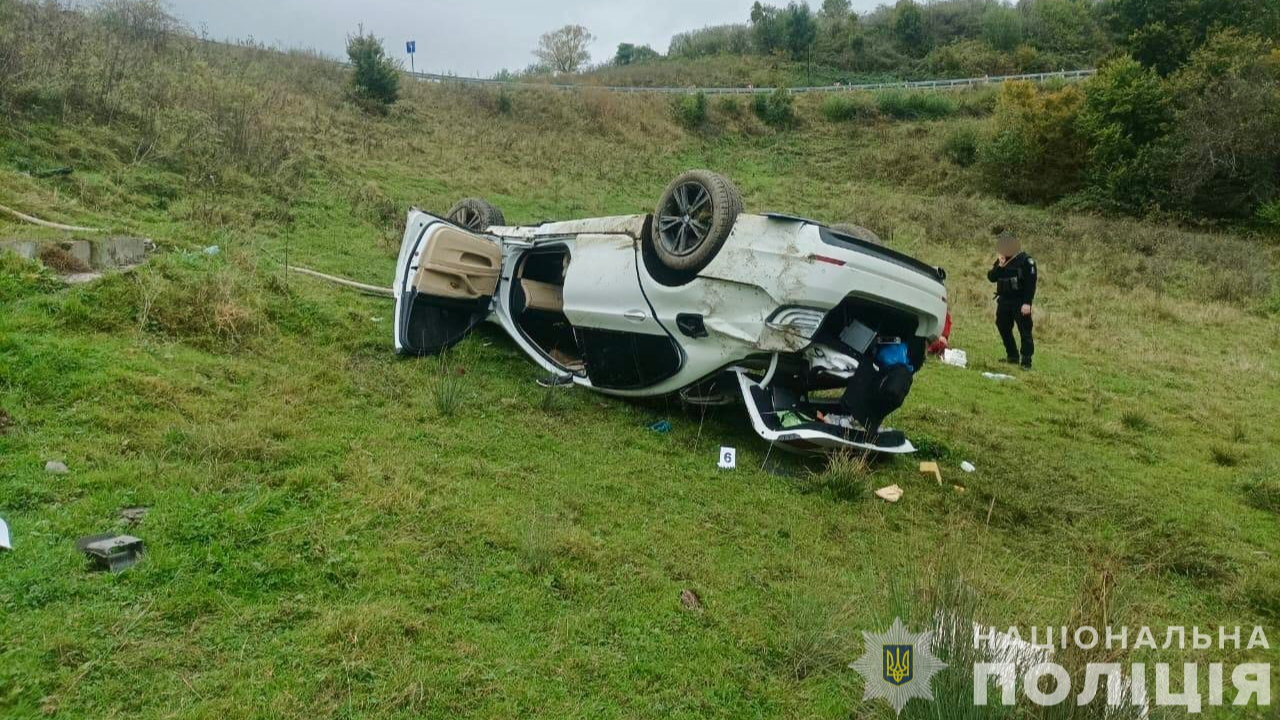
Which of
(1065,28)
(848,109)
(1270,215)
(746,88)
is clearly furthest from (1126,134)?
(1065,28)

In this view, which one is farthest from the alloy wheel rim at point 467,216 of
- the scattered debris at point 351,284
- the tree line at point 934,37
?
the tree line at point 934,37

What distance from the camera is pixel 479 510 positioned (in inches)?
151

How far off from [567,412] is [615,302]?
0.97 metres

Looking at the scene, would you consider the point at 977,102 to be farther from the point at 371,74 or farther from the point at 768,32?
the point at 371,74

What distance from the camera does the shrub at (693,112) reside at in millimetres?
32531

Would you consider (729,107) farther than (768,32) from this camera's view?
No

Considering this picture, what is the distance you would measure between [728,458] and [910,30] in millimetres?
52801

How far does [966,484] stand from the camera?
526 centimetres

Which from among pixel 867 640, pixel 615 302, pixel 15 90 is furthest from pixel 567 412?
pixel 15 90

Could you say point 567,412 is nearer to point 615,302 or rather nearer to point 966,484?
point 615,302

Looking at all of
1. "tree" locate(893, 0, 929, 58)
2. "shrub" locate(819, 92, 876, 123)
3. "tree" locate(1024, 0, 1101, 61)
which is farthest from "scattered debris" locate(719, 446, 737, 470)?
"tree" locate(893, 0, 929, 58)

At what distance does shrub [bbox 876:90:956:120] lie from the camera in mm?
33500

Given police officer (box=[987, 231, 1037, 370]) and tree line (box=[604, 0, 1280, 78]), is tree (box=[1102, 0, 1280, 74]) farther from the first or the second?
police officer (box=[987, 231, 1037, 370])

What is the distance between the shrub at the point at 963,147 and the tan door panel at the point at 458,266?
85.8 feet
